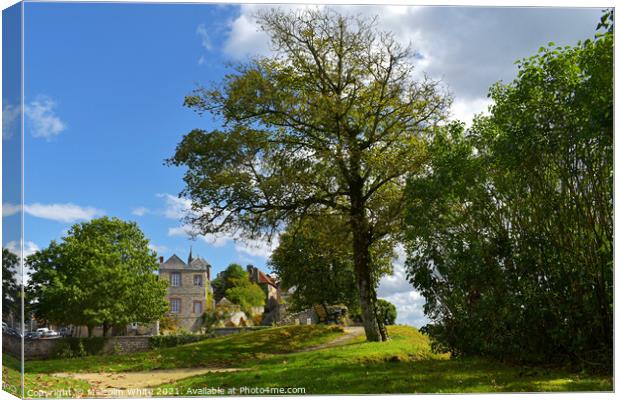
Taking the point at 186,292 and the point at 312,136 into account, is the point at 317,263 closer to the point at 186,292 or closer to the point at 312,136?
the point at 186,292

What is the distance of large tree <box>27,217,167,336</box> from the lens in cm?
1706

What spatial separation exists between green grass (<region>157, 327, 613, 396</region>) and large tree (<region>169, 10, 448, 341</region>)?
4.52m

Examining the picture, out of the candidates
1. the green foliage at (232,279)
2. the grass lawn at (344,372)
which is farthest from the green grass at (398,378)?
the green foliage at (232,279)

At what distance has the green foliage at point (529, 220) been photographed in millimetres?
9844

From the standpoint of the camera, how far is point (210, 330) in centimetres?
2122

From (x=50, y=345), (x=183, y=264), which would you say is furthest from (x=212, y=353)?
(x=50, y=345)

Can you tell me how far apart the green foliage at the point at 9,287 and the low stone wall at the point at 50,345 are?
38cm

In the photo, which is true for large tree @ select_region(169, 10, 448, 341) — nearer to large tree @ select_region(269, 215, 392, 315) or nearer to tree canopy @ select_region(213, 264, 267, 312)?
large tree @ select_region(269, 215, 392, 315)

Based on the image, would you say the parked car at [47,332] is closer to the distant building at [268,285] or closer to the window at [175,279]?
the window at [175,279]

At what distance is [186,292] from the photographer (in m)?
19.6

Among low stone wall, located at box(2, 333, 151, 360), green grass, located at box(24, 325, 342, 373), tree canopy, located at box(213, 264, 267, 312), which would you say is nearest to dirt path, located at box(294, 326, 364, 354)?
green grass, located at box(24, 325, 342, 373)

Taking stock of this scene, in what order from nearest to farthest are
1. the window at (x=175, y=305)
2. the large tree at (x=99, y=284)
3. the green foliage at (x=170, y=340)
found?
1. the large tree at (x=99, y=284)
2. the green foliage at (x=170, y=340)
3. the window at (x=175, y=305)

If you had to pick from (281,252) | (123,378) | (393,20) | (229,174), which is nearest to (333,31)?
(393,20)

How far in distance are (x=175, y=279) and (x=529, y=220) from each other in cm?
1169
